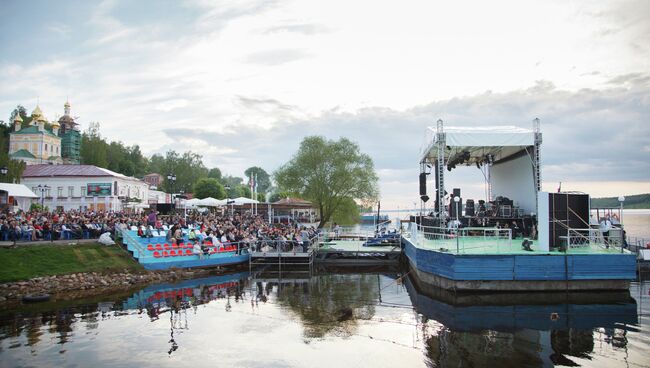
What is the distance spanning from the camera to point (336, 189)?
47.4 m

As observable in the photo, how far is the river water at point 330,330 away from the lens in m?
10.8

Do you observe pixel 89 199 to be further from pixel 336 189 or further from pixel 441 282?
pixel 441 282

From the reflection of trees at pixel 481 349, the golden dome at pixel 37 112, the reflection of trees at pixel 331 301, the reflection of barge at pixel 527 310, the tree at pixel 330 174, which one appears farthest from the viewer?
the golden dome at pixel 37 112

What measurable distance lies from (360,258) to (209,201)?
19188mm

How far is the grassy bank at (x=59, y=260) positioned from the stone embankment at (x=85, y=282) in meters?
0.35

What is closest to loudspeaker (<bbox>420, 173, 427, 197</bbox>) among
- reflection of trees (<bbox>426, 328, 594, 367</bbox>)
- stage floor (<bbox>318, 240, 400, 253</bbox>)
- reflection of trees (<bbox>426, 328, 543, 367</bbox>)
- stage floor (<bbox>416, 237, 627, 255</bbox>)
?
stage floor (<bbox>318, 240, 400, 253</bbox>)

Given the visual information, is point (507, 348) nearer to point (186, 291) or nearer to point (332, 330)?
point (332, 330)

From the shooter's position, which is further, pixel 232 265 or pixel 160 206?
pixel 160 206

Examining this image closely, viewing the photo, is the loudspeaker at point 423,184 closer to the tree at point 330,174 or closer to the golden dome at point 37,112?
the tree at point 330,174

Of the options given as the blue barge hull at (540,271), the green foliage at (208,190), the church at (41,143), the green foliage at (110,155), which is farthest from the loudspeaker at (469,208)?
the green foliage at (110,155)

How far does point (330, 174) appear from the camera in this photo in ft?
156

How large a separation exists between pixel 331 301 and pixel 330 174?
3054 cm

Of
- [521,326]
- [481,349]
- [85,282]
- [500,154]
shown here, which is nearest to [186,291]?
[85,282]

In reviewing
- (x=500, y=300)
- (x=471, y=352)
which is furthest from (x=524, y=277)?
(x=471, y=352)
